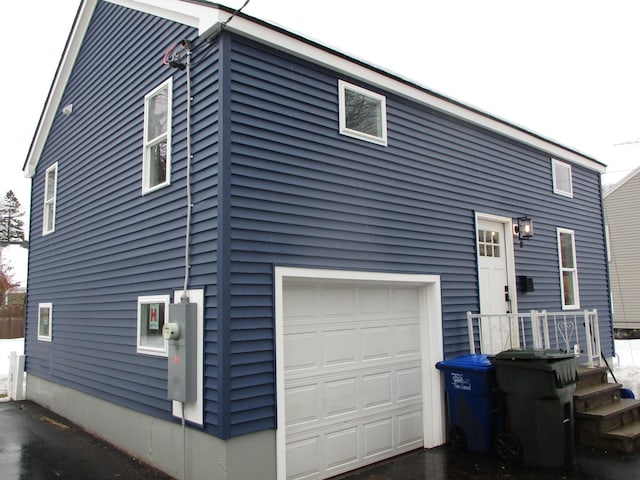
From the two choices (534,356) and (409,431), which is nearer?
(534,356)

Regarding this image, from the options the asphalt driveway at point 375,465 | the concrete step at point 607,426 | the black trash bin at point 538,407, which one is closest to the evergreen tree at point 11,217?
the asphalt driveway at point 375,465

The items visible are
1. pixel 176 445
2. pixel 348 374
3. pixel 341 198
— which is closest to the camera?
pixel 176 445

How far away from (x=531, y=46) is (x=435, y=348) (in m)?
14.5

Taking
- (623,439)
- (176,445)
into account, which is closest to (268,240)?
A: (176,445)

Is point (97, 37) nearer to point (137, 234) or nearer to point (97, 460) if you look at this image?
point (137, 234)

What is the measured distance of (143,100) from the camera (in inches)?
253

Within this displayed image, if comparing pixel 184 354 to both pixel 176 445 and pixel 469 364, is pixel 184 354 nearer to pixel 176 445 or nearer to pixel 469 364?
pixel 176 445

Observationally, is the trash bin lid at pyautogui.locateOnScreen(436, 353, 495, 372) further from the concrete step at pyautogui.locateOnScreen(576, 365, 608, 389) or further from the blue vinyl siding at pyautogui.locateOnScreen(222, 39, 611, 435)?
the concrete step at pyautogui.locateOnScreen(576, 365, 608, 389)

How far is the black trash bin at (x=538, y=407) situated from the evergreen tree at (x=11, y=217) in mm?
49239

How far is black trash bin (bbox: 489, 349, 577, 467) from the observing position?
5.22m

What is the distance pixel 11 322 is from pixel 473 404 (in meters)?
21.2

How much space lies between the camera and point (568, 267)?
9555 millimetres

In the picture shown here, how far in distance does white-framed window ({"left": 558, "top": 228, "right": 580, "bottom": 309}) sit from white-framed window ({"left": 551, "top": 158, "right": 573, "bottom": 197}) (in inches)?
31.0

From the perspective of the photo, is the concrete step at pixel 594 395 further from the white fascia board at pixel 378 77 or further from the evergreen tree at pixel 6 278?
the evergreen tree at pixel 6 278
